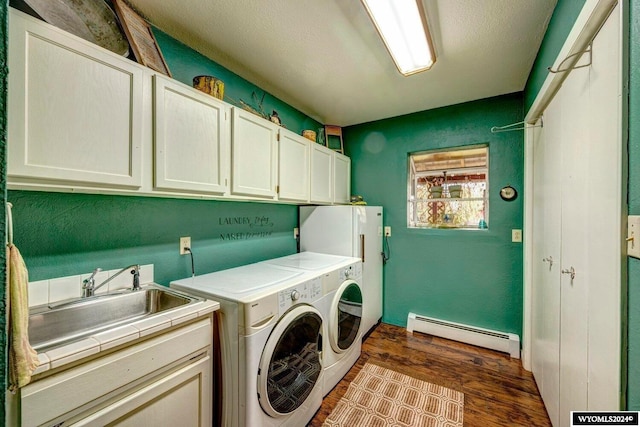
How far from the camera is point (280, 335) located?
1.33 metres

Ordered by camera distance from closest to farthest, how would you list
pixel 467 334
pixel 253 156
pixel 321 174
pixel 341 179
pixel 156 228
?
pixel 156 228
pixel 253 156
pixel 467 334
pixel 321 174
pixel 341 179

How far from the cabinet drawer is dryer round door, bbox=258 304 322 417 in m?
0.39

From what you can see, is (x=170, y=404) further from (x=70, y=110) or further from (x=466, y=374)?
(x=466, y=374)

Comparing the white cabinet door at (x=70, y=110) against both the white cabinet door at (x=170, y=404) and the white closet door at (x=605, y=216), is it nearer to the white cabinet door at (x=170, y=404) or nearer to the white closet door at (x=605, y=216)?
the white cabinet door at (x=170, y=404)

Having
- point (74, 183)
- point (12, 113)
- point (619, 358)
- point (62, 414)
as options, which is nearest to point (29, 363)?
point (62, 414)

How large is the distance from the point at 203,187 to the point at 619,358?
1.91 m

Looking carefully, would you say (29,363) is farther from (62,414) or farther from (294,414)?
(294,414)

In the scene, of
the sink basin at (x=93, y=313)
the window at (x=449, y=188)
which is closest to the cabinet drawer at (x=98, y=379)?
the sink basin at (x=93, y=313)

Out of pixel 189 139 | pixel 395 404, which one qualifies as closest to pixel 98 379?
pixel 189 139

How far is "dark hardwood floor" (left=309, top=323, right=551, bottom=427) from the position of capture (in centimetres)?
163

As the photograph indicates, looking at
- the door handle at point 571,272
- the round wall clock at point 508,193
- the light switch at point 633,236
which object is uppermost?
the round wall clock at point 508,193

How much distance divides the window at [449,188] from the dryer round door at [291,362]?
1881 mm

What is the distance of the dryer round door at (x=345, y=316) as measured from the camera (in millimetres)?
1804

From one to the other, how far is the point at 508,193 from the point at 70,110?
3.19 meters
